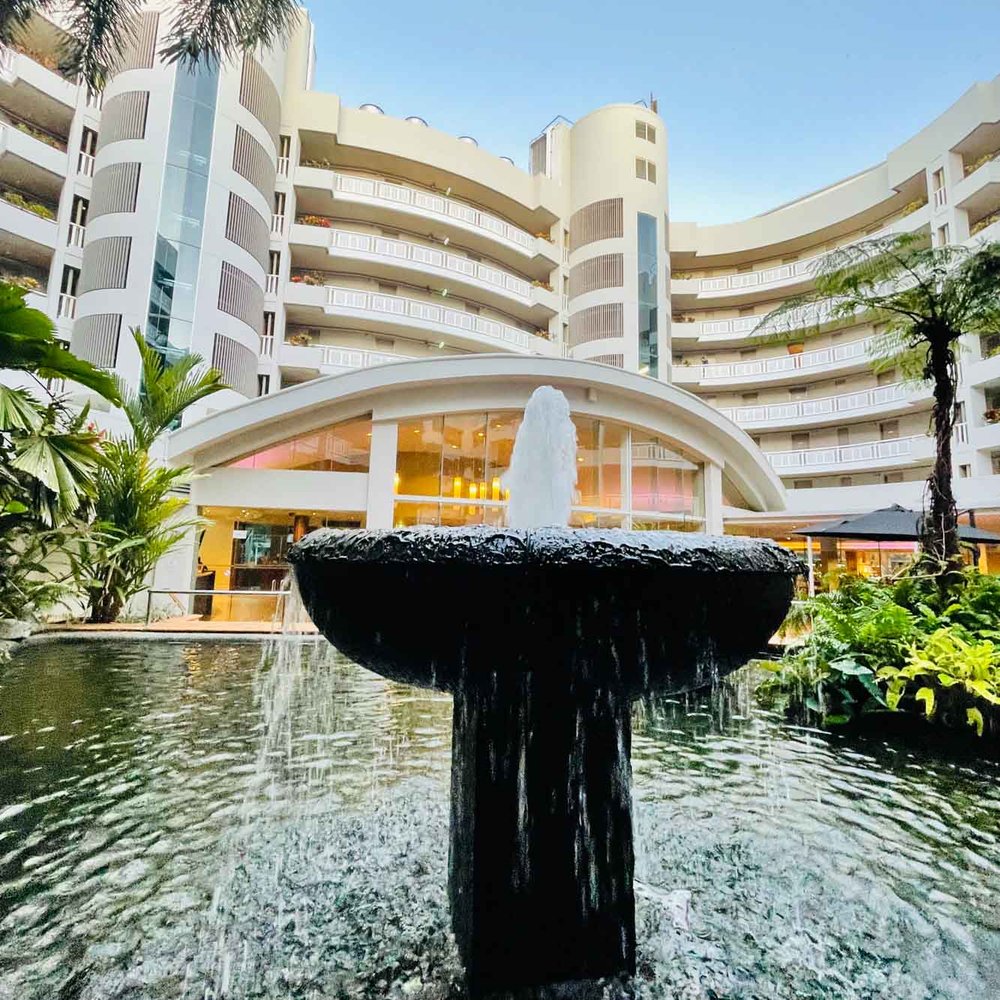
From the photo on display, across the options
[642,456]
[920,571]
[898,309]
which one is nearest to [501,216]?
[642,456]

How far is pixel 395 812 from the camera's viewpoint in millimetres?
2938

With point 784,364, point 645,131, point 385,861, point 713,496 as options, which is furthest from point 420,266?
point 385,861

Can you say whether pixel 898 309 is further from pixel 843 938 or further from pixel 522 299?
pixel 522 299

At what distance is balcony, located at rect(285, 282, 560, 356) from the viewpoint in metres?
22.4

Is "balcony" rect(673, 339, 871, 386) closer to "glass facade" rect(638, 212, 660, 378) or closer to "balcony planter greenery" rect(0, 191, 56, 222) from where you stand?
"glass facade" rect(638, 212, 660, 378)

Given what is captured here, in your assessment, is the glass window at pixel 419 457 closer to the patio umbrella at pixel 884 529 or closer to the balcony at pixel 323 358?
the balcony at pixel 323 358

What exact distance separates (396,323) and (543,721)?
23.7 m

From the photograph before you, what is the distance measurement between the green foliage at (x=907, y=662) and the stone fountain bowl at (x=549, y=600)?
4.37 m

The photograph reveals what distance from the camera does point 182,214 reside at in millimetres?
18172

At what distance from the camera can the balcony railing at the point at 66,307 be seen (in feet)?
59.0

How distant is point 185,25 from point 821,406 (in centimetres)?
2852

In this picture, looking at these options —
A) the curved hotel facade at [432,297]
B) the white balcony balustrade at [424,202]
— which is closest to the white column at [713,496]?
the curved hotel facade at [432,297]

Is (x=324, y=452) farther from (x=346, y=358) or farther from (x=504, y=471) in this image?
Answer: (x=346, y=358)

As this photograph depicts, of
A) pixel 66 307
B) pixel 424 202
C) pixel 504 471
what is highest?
pixel 424 202
